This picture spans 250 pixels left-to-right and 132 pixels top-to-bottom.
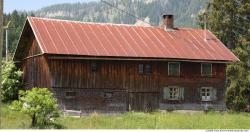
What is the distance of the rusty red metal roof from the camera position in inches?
1476

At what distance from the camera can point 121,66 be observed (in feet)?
128

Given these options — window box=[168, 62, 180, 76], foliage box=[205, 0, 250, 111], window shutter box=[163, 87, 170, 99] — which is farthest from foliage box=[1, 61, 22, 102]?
foliage box=[205, 0, 250, 111]

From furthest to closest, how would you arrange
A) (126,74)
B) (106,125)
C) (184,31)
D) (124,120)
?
(184,31), (126,74), (124,120), (106,125)

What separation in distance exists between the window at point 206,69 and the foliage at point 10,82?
1518 centimetres

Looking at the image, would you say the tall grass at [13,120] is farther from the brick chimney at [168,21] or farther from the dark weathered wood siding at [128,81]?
the brick chimney at [168,21]

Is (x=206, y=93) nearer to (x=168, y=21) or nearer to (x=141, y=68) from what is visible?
(x=141, y=68)

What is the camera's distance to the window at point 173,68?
134 ft

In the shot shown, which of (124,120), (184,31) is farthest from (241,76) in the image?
(124,120)

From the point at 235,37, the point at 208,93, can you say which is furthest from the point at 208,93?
the point at 235,37

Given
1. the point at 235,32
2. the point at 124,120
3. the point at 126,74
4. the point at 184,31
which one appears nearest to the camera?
the point at 124,120

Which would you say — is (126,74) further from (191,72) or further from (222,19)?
(222,19)

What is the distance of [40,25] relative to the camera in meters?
39.2

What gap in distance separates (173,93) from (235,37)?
1992cm

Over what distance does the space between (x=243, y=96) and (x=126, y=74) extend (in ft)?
62.6
